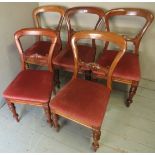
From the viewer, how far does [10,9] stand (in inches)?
68.7

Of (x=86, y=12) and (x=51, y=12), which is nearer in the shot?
(x=86, y=12)

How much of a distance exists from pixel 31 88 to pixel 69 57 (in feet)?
1.72

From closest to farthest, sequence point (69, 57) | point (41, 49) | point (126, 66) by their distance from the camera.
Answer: point (126, 66), point (69, 57), point (41, 49)

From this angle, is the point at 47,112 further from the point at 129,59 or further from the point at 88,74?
the point at 129,59

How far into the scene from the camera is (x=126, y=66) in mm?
1638

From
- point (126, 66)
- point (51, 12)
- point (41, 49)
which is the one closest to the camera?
point (126, 66)

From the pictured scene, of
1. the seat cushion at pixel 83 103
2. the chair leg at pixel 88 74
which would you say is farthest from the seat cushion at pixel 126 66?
the seat cushion at pixel 83 103

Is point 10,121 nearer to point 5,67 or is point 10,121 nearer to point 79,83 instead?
point 5,67

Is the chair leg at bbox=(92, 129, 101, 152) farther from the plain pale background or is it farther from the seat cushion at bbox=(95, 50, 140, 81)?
the plain pale background

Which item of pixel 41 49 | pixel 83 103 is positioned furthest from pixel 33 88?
pixel 41 49

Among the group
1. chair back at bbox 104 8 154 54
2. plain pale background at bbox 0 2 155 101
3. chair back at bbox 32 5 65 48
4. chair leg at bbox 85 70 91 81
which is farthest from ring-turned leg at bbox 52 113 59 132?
chair back at bbox 104 8 154 54

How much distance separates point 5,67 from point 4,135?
0.65 metres

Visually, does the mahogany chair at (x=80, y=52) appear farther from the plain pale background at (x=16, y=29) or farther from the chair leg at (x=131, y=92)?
the chair leg at (x=131, y=92)

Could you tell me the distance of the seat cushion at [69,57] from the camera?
5.76 feet
